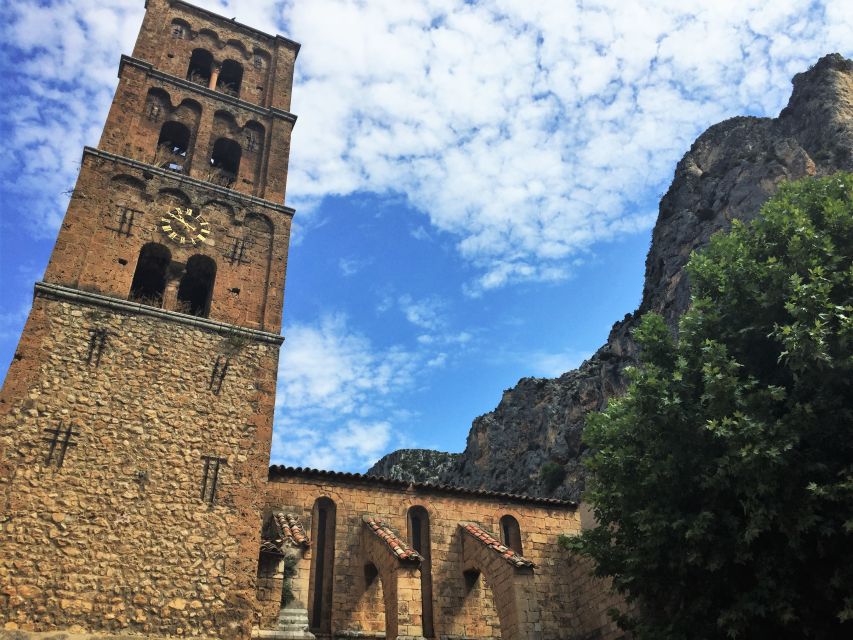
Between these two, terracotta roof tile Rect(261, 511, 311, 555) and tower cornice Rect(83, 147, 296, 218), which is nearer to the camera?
terracotta roof tile Rect(261, 511, 311, 555)

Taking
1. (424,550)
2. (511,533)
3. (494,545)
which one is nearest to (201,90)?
(424,550)

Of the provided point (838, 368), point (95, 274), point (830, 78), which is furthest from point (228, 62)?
point (830, 78)

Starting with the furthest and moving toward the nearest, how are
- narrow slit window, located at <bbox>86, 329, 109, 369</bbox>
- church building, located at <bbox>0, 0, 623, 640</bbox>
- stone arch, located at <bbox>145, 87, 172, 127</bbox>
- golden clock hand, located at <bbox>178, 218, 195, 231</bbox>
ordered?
stone arch, located at <bbox>145, 87, 172, 127</bbox>
golden clock hand, located at <bbox>178, 218, 195, 231</bbox>
narrow slit window, located at <bbox>86, 329, 109, 369</bbox>
church building, located at <bbox>0, 0, 623, 640</bbox>

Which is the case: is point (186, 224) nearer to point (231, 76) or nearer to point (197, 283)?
point (197, 283)

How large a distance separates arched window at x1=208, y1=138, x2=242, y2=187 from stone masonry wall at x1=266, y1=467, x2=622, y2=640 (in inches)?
384

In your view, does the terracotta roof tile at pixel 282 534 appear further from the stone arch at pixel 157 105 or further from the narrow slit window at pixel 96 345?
the stone arch at pixel 157 105

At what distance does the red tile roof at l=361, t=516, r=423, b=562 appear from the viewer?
16.3 metres

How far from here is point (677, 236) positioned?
134 ft

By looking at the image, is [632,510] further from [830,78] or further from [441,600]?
[830,78]

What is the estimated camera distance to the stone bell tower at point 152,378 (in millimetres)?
13562

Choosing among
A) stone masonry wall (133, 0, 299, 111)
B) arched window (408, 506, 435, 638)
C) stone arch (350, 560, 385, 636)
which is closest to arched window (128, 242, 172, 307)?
stone masonry wall (133, 0, 299, 111)

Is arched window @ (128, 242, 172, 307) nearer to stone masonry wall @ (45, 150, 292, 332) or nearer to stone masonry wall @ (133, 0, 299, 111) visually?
stone masonry wall @ (45, 150, 292, 332)

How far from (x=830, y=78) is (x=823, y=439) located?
32636mm

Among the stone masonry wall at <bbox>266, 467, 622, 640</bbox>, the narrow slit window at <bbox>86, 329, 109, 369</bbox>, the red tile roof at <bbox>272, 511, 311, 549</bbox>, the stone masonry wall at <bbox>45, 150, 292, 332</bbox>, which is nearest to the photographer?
the narrow slit window at <bbox>86, 329, 109, 369</bbox>
